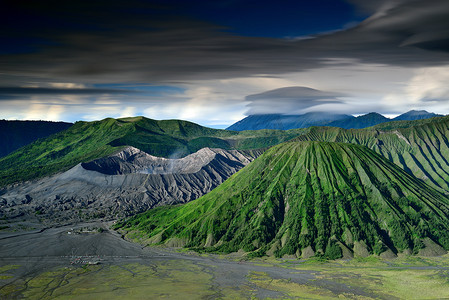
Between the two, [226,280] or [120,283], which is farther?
[226,280]

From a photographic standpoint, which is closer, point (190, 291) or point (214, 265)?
point (190, 291)

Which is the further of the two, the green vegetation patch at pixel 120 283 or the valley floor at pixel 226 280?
the green vegetation patch at pixel 120 283

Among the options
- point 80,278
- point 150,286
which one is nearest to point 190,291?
point 150,286

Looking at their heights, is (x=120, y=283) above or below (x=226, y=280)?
below

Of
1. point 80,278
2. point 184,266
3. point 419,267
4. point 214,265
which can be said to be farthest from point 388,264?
point 80,278

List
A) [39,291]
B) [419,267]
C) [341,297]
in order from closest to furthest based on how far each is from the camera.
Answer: [341,297]
[39,291]
[419,267]

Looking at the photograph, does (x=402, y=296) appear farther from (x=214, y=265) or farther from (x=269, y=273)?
(x=214, y=265)

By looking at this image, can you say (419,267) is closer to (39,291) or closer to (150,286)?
(150,286)

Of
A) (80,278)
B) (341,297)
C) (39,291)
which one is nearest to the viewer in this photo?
(341,297)

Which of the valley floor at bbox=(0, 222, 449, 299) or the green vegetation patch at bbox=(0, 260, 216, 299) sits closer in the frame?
the valley floor at bbox=(0, 222, 449, 299)
